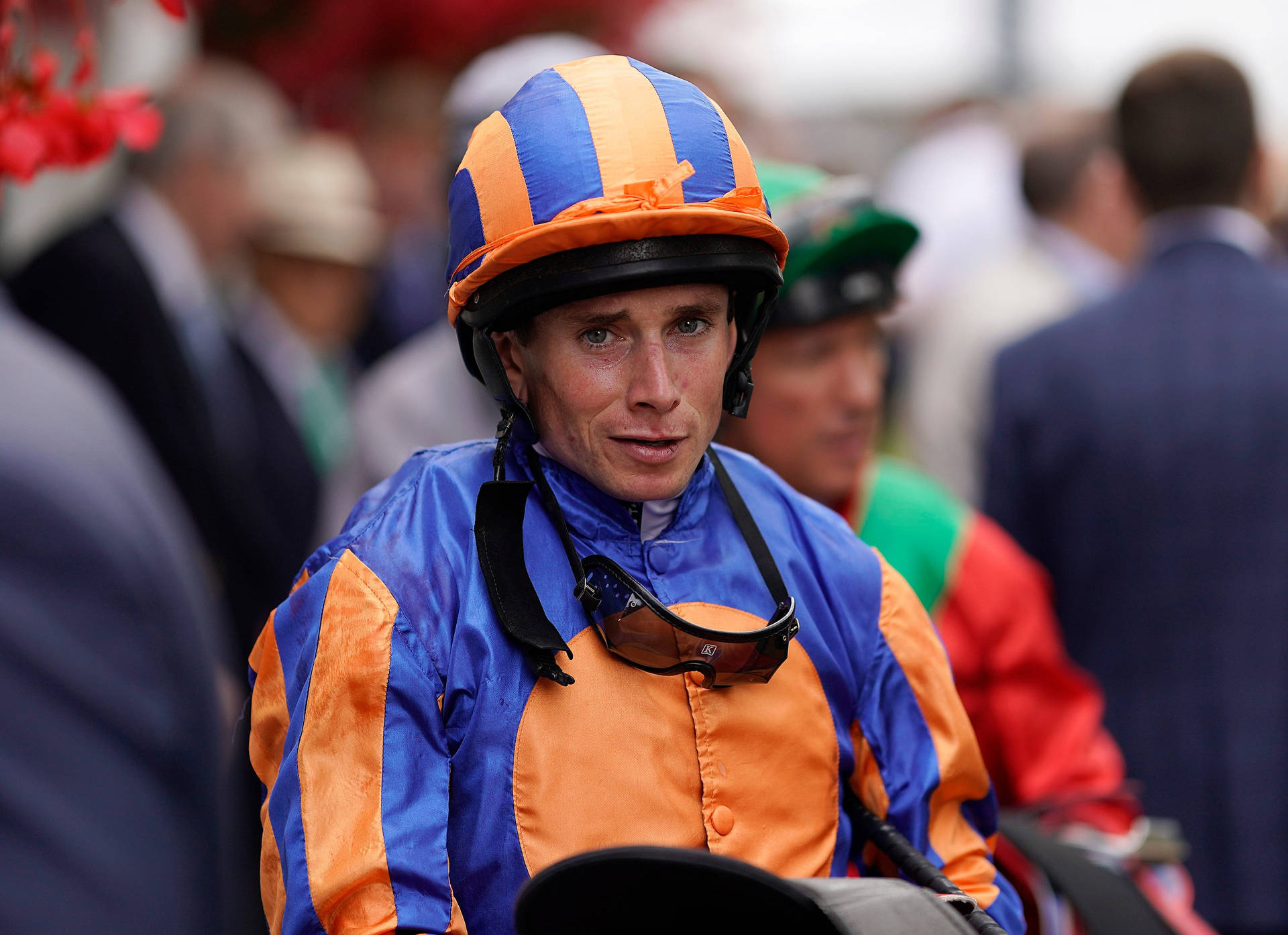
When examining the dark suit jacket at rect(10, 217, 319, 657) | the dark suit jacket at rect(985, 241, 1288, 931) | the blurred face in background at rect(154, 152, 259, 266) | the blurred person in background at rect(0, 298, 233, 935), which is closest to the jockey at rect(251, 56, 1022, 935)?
the blurred person in background at rect(0, 298, 233, 935)

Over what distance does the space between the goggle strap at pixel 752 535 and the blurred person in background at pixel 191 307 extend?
251 centimetres

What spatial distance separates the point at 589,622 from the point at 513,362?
1.11 ft

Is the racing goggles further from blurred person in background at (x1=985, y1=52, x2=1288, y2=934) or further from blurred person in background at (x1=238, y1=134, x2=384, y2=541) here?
blurred person in background at (x1=238, y1=134, x2=384, y2=541)

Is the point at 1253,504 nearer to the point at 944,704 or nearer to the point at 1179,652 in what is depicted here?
the point at 1179,652

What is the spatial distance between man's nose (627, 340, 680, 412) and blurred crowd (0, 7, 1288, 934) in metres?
0.60

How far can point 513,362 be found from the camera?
6.00ft

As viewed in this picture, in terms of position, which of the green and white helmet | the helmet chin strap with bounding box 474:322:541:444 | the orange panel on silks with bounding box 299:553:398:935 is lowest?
the orange panel on silks with bounding box 299:553:398:935

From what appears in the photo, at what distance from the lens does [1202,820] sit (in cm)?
359

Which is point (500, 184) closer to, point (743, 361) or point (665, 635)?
point (743, 361)

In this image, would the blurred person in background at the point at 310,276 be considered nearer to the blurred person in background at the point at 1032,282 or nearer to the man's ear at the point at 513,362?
the blurred person in background at the point at 1032,282

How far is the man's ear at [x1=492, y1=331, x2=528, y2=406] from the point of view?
1.82m

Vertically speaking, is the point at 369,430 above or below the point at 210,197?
below

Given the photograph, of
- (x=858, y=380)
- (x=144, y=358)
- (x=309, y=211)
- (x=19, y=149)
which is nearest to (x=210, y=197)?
(x=309, y=211)

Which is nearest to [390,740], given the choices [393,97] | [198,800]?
[198,800]
